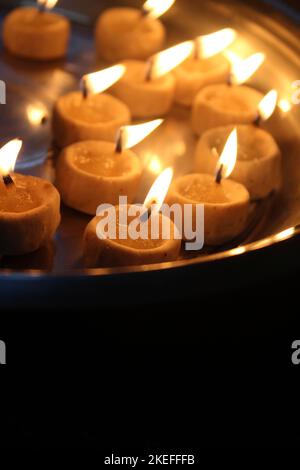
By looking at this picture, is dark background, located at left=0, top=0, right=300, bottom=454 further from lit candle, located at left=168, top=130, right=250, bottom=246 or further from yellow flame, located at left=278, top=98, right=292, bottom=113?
yellow flame, located at left=278, top=98, right=292, bottom=113

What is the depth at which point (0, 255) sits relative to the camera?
148 centimetres

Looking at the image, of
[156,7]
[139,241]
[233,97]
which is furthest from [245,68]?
[139,241]

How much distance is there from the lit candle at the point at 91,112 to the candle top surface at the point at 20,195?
30cm

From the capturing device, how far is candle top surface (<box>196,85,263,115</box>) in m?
1.97

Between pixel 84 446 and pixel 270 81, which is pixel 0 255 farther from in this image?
pixel 270 81

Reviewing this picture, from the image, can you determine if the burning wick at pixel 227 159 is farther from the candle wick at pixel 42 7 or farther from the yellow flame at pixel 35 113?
the candle wick at pixel 42 7

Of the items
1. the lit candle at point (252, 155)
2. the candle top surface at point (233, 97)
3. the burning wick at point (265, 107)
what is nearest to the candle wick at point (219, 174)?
the lit candle at point (252, 155)

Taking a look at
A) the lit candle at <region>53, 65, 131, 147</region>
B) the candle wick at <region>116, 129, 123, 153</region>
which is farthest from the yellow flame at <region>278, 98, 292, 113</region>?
the candle wick at <region>116, 129, 123, 153</region>

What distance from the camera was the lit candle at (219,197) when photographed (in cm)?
157

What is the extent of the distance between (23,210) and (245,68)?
72 cm

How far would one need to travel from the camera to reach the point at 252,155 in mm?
1798

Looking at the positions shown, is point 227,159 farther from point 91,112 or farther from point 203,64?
point 203,64

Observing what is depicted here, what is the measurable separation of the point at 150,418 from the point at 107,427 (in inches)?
2.8

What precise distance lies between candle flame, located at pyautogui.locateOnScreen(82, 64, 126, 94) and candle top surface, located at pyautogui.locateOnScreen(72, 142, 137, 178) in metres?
0.17
